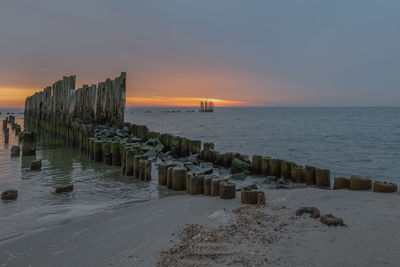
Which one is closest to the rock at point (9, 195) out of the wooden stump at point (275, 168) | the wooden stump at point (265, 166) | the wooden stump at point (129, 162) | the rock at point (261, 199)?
A: the wooden stump at point (129, 162)

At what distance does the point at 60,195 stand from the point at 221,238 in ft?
16.9

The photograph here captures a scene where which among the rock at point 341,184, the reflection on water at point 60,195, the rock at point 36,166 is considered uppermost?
the rock at point 341,184

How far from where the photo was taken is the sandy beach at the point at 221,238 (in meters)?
3.21

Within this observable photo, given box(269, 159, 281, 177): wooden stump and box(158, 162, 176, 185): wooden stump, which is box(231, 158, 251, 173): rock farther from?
box(158, 162, 176, 185): wooden stump

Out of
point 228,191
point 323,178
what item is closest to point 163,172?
point 228,191

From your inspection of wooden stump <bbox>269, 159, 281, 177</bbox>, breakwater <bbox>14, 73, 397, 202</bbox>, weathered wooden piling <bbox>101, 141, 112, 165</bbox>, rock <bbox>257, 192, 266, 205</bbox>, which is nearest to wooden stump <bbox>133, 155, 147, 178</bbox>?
breakwater <bbox>14, 73, 397, 202</bbox>

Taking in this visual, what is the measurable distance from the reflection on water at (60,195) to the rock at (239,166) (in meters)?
3.20

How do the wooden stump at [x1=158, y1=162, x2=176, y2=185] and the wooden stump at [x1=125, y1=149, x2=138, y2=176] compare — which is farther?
the wooden stump at [x1=125, y1=149, x2=138, y2=176]

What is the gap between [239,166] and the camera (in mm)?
9820

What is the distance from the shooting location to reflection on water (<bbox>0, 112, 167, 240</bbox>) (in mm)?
5535

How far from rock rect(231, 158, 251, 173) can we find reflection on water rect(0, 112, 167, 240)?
10.5 feet

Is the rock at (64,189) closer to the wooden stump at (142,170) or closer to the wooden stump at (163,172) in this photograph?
the wooden stump at (142,170)

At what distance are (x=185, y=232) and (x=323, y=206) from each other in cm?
285

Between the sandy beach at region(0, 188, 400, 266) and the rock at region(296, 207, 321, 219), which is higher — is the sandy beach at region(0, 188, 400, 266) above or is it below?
below
